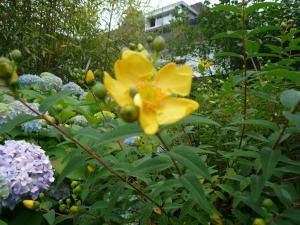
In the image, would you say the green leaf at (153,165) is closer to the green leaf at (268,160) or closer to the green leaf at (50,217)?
Answer: the green leaf at (268,160)

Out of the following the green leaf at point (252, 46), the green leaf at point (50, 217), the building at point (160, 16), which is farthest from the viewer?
the building at point (160, 16)

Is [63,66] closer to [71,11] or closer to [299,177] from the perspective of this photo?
[71,11]

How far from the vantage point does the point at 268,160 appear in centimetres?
66

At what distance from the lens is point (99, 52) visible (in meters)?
4.22

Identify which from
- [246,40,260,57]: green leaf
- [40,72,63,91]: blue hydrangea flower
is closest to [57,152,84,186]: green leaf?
[246,40,260,57]: green leaf

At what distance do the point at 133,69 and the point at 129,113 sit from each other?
4.3 inches

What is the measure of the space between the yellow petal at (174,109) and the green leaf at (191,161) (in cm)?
10

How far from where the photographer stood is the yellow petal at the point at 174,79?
0.57 m

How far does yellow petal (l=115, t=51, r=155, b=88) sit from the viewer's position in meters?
0.56

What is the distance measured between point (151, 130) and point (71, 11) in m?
3.84

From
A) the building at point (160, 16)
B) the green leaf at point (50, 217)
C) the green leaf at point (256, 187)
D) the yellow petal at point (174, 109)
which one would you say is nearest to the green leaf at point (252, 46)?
the green leaf at point (256, 187)

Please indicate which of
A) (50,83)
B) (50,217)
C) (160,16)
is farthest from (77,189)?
(160,16)

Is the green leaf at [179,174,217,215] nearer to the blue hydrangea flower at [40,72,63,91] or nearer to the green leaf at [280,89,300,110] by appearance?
the green leaf at [280,89,300,110]

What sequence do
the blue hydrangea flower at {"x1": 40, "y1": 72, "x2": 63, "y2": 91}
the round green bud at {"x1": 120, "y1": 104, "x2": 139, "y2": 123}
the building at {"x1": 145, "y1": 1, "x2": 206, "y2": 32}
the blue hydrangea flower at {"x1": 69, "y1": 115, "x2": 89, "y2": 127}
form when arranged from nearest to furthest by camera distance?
the round green bud at {"x1": 120, "y1": 104, "x2": 139, "y2": 123}
the blue hydrangea flower at {"x1": 69, "y1": 115, "x2": 89, "y2": 127}
the blue hydrangea flower at {"x1": 40, "y1": 72, "x2": 63, "y2": 91}
the building at {"x1": 145, "y1": 1, "x2": 206, "y2": 32}
